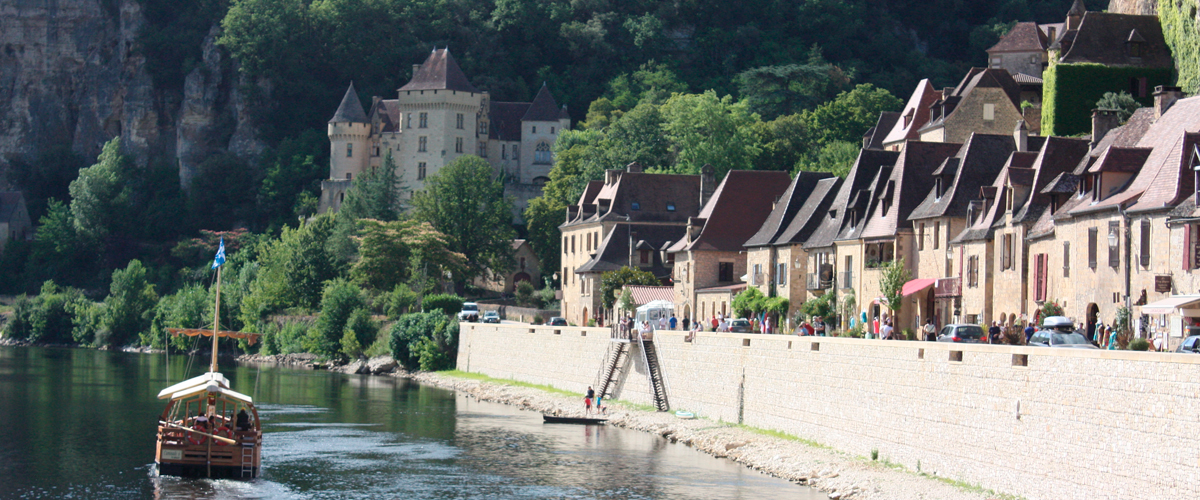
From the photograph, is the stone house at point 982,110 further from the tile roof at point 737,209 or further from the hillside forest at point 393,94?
the hillside forest at point 393,94

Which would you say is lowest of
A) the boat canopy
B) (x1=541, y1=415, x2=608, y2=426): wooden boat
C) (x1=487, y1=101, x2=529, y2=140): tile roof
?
(x1=541, y1=415, x2=608, y2=426): wooden boat

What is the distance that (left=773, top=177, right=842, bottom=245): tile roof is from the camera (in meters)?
59.2

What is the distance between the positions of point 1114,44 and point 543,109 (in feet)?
239

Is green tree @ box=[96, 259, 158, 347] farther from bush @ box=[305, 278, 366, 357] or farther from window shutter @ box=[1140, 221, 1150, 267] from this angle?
window shutter @ box=[1140, 221, 1150, 267]

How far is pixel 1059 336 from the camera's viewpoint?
31.3 m

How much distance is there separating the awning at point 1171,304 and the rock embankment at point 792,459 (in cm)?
740

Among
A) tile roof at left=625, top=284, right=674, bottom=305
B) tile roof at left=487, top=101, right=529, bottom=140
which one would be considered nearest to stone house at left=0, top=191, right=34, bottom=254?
tile roof at left=487, top=101, right=529, bottom=140

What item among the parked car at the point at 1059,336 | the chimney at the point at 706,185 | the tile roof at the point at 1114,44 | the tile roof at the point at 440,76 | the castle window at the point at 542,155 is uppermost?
the tile roof at the point at 440,76

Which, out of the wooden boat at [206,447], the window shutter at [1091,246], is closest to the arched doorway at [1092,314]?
the window shutter at [1091,246]

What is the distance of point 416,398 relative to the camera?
211 ft

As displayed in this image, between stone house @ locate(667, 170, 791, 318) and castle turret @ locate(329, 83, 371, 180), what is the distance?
62.2m

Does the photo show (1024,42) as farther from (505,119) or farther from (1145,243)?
(505,119)

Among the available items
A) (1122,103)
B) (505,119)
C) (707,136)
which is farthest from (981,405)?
(505,119)

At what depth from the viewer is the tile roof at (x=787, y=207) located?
61.7 m
